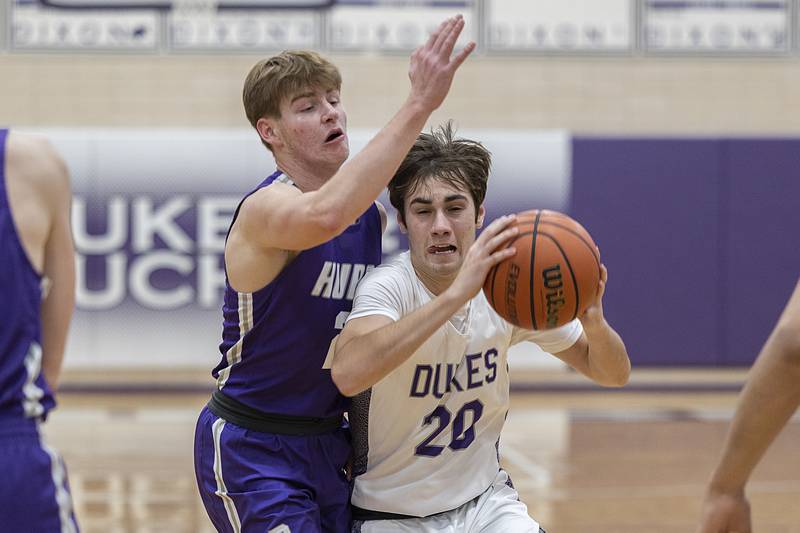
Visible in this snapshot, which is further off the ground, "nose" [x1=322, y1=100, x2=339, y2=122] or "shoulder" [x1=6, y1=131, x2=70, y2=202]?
"nose" [x1=322, y1=100, x2=339, y2=122]

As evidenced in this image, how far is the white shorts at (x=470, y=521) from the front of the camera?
2.99 metres

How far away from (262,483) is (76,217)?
24.7ft

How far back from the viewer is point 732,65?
11102mm

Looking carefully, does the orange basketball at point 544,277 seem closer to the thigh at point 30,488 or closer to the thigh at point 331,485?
the thigh at point 331,485

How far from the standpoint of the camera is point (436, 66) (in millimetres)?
2729

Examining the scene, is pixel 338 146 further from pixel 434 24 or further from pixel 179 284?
pixel 434 24

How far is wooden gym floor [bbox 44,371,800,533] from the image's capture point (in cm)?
578

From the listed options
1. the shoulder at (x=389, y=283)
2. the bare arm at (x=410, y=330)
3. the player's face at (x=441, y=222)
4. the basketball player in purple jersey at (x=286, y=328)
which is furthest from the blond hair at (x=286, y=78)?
the bare arm at (x=410, y=330)

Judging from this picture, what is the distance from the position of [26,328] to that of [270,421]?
1000 mm

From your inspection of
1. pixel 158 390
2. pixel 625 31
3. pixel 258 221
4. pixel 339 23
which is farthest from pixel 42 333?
pixel 625 31

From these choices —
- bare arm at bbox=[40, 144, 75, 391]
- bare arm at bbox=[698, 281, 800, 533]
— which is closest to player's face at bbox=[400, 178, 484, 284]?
bare arm at bbox=[40, 144, 75, 391]

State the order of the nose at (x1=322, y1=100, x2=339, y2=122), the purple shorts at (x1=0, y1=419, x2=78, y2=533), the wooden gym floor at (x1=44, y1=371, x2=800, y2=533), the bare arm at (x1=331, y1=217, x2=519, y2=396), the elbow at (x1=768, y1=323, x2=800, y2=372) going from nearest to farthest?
the elbow at (x1=768, y1=323, x2=800, y2=372) < the purple shorts at (x1=0, y1=419, x2=78, y2=533) < the bare arm at (x1=331, y1=217, x2=519, y2=396) < the nose at (x1=322, y1=100, x2=339, y2=122) < the wooden gym floor at (x1=44, y1=371, x2=800, y2=533)

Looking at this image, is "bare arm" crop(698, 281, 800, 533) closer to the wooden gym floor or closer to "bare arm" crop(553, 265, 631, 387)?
"bare arm" crop(553, 265, 631, 387)

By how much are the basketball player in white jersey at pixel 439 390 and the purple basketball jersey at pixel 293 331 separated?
4.0 inches
